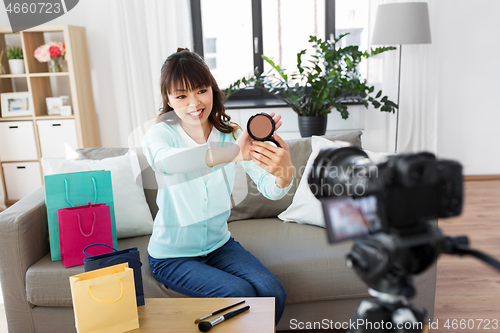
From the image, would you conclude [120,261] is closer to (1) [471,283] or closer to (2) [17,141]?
(1) [471,283]

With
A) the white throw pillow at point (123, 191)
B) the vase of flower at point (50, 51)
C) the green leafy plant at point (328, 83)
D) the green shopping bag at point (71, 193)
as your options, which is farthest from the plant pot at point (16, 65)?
the green shopping bag at point (71, 193)

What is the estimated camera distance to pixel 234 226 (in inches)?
71.1

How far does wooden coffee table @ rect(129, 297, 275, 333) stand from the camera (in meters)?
1.04

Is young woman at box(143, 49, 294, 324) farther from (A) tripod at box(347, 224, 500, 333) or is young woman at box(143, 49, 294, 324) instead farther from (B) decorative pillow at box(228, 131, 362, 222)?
(A) tripod at box(347, 224, 500, 333)

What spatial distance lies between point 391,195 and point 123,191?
1498 mm

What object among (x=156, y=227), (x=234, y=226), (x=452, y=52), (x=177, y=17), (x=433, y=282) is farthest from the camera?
(x=452, y=52)

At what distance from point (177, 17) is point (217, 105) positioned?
2.12 meters

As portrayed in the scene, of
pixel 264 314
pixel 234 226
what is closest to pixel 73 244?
pixel 234 226

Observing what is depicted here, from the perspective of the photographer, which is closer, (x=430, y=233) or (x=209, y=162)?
(x=430, y=233)

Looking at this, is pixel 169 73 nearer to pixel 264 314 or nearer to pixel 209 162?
pixel 209 162

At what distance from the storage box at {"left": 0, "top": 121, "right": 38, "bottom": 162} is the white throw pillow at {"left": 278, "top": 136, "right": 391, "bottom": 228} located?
2358 mm

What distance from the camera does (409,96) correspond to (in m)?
3.40

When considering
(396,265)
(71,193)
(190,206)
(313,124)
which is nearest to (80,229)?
(71,193)

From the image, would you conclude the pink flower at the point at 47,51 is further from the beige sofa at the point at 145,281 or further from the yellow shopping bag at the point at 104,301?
the yellow shopping bag at the point at 104,301
